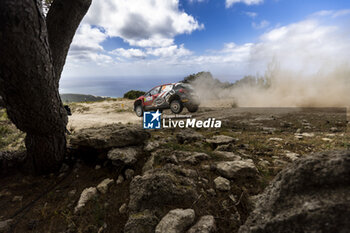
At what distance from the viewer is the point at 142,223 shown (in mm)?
1897

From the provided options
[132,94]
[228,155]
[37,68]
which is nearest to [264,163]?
[228,155]

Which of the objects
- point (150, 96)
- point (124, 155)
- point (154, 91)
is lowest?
point (124, 155)

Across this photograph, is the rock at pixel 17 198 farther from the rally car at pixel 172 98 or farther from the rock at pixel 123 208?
the rally car at pixel 172 98

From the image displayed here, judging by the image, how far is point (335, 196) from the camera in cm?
110

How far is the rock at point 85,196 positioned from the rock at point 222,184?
1.95 metres

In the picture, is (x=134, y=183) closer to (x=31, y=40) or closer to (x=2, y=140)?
(x=31, y=40)

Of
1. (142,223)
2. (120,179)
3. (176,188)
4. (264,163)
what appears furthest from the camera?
(264,163)

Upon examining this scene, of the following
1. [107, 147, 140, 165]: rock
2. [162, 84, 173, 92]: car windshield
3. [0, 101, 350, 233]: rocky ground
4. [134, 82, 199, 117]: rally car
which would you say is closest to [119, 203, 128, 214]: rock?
[0, 101, 350, 233]: rocky ground

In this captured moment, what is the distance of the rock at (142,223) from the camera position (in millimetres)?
1853

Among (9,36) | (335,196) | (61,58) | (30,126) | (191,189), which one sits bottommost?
(191,189)

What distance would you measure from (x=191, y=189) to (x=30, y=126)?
112 inches

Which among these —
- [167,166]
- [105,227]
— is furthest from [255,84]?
[105,227]

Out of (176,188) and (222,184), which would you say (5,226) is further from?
(222,184)

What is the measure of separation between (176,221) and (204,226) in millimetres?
304
